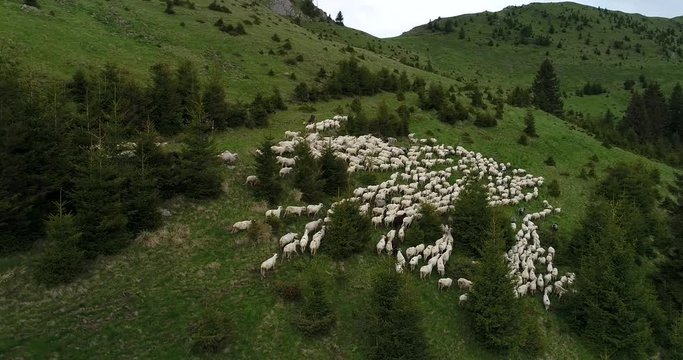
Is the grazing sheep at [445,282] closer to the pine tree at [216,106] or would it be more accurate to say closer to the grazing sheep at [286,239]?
the grazing sheep at [286,239]

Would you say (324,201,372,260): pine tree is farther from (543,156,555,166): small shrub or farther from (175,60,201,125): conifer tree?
(543,156,555,166): small shrub

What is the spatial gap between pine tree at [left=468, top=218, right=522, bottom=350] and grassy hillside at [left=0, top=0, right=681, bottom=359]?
889 mm

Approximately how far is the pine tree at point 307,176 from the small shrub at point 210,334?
12015 mm

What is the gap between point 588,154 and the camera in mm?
51656

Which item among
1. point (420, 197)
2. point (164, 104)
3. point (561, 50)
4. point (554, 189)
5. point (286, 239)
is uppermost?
point (561, 50)

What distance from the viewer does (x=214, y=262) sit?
74.0 ft

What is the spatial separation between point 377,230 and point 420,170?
10266 millimetres

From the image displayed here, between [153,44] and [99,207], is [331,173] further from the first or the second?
[153,44]

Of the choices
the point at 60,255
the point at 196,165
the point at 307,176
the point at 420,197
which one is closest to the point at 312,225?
the point at 307,176

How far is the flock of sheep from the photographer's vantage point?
81.4ft

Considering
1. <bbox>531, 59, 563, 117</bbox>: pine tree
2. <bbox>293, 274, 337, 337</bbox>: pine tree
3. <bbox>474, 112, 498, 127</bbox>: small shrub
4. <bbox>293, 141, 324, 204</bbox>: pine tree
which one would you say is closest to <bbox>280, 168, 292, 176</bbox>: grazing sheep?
<bbox>293, 141, 324, 204</bbox>: pine tree

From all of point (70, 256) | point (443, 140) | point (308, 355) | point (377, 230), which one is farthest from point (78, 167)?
point (443, 140)

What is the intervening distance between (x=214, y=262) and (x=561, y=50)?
5703 inches

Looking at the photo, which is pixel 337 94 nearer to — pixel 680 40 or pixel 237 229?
pixel 237 229
